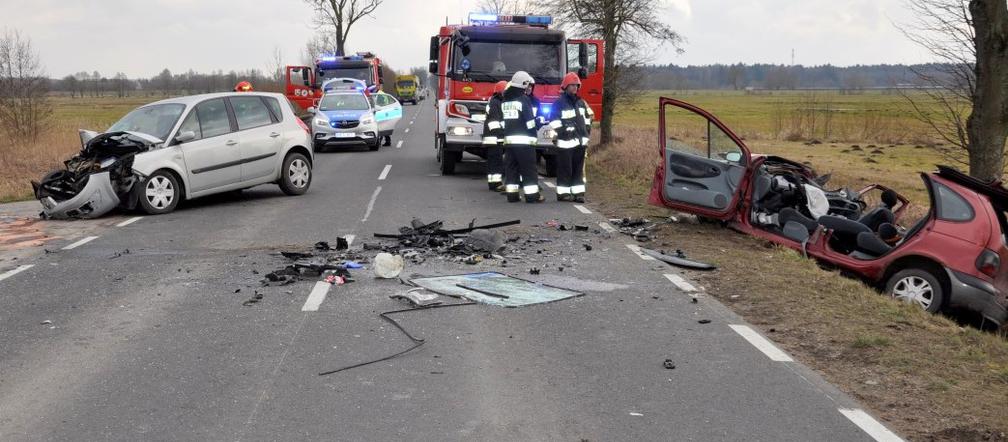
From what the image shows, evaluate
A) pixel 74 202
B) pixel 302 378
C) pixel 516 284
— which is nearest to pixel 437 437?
pixel 302 378

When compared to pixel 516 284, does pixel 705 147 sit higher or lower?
higher

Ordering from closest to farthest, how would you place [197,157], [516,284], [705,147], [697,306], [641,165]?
1. [697,306]
2. [516,284]
3. [705,147]
4. [197,157]
5. [641,165]

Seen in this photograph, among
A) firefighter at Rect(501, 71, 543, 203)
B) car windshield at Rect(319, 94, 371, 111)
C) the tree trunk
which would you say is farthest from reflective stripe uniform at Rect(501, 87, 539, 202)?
car windshield at Rect(319, 94, 371, 111)

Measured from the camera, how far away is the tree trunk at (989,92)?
10961mm

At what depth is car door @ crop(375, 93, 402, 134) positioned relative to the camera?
87.9 feet

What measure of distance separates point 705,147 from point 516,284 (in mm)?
4440

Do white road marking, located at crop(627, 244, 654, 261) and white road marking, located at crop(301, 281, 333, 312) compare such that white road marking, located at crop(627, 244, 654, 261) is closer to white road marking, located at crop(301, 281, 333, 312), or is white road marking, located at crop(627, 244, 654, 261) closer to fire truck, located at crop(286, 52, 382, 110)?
white road marking, located at crop(301, 281, 333, 312)

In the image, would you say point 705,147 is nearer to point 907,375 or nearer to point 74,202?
point 907,375

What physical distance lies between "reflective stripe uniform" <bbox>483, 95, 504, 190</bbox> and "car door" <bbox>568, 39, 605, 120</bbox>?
2350mm

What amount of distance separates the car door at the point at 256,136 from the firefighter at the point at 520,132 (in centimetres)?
388

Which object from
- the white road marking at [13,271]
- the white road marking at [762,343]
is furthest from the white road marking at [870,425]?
the white road marking at [13,271]

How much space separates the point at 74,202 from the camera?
1188 centimetres

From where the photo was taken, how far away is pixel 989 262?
713cm

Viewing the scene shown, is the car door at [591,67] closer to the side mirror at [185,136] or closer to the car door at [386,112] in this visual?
the side mirror at [185,136]
